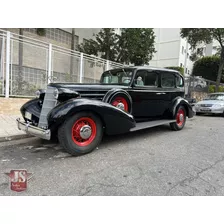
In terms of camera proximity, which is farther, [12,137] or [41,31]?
[41,31]

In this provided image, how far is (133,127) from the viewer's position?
426cm

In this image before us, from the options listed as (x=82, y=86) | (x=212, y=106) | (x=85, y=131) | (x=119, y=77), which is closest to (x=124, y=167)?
(x=85, y=131)

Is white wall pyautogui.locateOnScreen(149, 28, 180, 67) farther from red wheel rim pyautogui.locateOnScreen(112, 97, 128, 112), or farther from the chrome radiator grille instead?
the chrome radiator grille

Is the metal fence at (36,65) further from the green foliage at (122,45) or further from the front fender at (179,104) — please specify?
the front fender at (179,104)

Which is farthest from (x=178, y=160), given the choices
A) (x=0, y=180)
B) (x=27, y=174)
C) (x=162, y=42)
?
(x=162, y=42)

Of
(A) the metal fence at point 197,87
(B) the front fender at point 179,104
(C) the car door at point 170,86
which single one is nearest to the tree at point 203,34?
(A) the metal fence at point 197,87

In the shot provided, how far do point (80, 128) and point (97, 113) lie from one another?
44 cm

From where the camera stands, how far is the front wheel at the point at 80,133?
3379mm

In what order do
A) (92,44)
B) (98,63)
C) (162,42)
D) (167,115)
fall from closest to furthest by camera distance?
1. (167,115)
2. (98,63)
3. (92,44)
4. (162,42)

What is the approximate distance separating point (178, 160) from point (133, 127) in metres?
1.19

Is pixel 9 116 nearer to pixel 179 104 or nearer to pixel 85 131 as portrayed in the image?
pixel 85 131

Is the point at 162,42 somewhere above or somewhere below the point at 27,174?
above

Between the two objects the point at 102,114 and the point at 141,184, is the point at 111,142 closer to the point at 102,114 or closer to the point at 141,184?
the point at 102,114

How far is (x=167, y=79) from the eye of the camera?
19.1 feet
